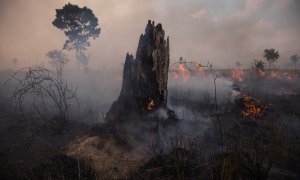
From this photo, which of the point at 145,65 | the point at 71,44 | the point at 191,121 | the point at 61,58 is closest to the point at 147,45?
the point at 145,65

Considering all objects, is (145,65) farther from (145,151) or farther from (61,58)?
(61,58)

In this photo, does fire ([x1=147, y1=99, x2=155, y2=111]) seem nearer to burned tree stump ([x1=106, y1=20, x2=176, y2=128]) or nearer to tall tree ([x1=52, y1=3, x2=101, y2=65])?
burned tree stump ([x1=106, y1=20, x2=176, y2=128])

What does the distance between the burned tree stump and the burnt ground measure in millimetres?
1473

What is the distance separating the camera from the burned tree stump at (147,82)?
15.4 meters

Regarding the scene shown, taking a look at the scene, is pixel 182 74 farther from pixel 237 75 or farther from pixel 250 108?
pixel 250 108

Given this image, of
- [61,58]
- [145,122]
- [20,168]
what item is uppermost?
[61,58]

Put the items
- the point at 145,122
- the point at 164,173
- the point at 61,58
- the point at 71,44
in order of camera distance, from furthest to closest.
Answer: the point at 61,58
the point at 71,44
the point at 145,122
the point at 164,173

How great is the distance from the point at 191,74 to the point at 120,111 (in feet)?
125

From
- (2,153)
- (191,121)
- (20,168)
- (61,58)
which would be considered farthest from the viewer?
(61,58)

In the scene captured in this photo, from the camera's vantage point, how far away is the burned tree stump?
1537cm

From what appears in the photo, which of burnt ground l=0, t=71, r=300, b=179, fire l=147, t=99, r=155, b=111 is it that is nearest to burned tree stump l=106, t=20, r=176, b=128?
fire l=147, t=99, r=155, b=111

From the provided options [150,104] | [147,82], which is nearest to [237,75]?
[147,82]

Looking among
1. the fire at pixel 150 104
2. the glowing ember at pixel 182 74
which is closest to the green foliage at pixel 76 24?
the glowing ember at pixel 182 74

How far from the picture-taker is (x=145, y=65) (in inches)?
621
